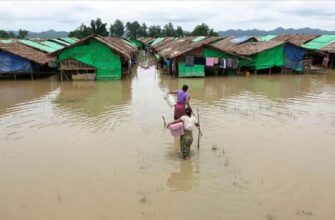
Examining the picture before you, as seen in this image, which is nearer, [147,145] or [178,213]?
[178,213]

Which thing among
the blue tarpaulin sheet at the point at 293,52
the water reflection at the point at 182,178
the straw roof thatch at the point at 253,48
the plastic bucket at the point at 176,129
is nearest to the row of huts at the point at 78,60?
the straw roof thatch at the point at 253,48

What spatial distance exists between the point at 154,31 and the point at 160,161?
2971 inches

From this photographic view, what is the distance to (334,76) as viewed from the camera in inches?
862

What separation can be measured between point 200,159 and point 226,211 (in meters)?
2.30

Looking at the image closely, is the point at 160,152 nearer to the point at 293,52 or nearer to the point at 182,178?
the point at 182,178

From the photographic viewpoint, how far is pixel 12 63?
790 inches

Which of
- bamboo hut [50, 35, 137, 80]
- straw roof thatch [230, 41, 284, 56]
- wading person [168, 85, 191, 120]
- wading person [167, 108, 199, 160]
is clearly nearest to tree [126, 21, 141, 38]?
straw roof thatch [230, 41, 284, 56]

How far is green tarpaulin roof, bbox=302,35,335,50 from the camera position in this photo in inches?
1068

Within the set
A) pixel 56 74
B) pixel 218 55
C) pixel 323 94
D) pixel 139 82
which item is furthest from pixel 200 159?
pixel 56 74

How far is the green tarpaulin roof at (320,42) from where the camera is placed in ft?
89.0

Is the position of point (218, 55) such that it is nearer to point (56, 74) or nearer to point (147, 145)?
point (56, 74)

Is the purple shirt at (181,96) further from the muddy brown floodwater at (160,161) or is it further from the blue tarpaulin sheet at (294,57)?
the blue tarpaulin sheet at (294,57)

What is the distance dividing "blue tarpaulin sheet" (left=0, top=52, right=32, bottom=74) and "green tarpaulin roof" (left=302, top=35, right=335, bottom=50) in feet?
69.1

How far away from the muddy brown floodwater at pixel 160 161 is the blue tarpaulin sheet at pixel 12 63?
19.8ft
